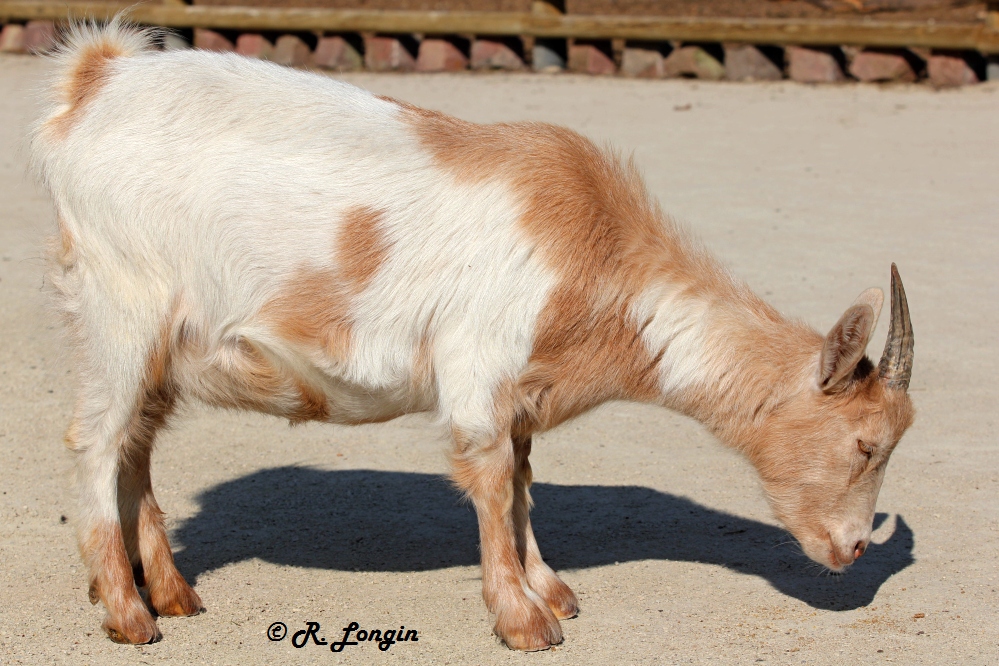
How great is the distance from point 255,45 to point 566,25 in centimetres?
337

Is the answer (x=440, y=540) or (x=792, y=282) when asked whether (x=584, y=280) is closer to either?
(x=440, y=540)

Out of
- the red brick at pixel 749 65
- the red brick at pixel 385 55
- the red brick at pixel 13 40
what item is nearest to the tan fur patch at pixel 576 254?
the red brick at pixel 749 65

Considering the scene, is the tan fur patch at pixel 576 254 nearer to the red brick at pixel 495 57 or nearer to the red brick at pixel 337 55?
the red brick at pixel 495 57

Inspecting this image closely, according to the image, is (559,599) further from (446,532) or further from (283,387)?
(283,387)

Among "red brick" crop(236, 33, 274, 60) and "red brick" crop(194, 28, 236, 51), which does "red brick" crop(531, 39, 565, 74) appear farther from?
"red brick" crop(194, 28, 236, 51)

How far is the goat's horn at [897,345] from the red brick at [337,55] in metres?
10.1

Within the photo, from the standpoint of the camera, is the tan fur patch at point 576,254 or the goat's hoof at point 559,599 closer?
the tan fur patch at point 576,254

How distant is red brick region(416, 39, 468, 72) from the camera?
12977 mm

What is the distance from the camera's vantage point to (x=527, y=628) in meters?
3.74

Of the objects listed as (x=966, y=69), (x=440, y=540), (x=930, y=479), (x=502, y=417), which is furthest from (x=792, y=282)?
(x=966, y=69)

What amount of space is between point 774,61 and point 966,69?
6.05 feet

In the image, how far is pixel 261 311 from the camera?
3.79 m

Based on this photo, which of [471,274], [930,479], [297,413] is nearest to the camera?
[471,274]

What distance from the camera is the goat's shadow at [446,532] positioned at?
4418mm
